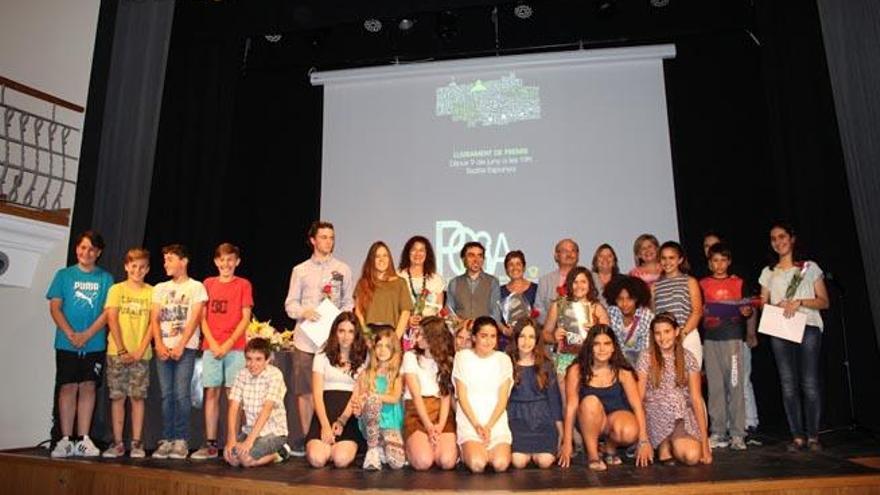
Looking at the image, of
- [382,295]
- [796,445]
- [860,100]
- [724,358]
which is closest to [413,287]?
[382,295]

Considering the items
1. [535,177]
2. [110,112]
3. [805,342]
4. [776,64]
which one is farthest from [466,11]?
[805,342]

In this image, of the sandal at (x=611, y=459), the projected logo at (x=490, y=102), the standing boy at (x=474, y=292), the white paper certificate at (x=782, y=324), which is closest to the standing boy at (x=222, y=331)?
the standing boy at (x=474, y=292)

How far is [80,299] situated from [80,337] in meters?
0.26

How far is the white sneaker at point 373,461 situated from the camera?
370cm

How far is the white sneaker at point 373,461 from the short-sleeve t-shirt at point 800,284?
2.70 m

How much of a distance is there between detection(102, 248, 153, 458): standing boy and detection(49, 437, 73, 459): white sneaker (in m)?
Result: 0.21

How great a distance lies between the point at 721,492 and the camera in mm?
2930

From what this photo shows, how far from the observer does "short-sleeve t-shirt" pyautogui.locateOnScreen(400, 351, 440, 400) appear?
156 inches

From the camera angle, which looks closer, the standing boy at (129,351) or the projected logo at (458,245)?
the standing boy at (129,351)

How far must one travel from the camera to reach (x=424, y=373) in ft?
13.2

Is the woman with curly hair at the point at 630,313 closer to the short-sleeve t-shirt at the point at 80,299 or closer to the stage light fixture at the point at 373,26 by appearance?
the short-sleeve t-shirt at the point at 80,299

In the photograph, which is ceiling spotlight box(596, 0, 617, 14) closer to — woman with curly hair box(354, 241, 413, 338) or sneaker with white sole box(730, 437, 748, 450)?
woman with curly hair box(354, 241, 413, 338)

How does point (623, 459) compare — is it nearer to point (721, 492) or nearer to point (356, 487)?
point (721, 492)

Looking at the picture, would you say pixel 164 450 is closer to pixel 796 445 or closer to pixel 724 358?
pixel 724 358
